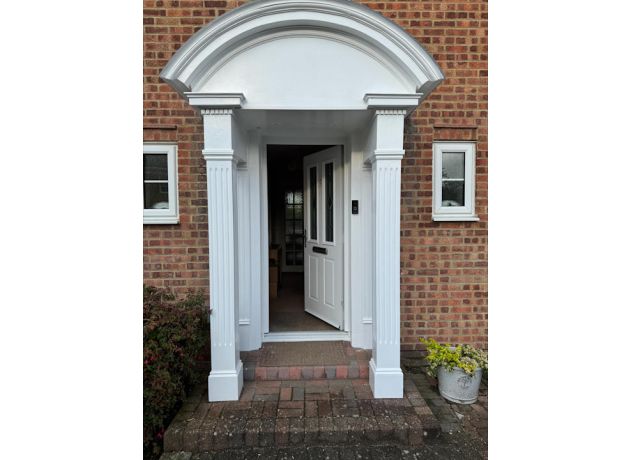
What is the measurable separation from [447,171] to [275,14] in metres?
2.41

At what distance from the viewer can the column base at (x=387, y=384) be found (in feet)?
8.93

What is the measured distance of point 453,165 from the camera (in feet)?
11.7

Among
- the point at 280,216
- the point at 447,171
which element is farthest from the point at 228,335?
the point at 280,216

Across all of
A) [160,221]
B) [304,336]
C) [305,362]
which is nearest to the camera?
[305,362]

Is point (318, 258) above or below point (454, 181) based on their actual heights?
below

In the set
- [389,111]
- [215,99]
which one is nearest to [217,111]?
[215,99]

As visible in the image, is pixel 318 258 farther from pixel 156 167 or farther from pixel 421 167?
pixel 156 167

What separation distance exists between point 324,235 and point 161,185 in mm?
2008

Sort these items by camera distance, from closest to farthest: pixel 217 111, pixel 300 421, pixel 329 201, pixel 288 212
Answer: pixel 300 421 < pixel 217 111 < pixel 329 201 < pixel 288 212

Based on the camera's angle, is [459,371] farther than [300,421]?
Yes

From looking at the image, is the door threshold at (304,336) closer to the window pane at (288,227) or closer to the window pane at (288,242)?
the window pane at (288,242)

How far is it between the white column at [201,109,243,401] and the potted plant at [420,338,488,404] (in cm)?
189

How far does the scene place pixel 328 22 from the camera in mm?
2498

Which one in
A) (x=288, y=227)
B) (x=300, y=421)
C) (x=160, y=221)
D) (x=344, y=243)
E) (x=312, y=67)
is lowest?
(x=300, y=421)
